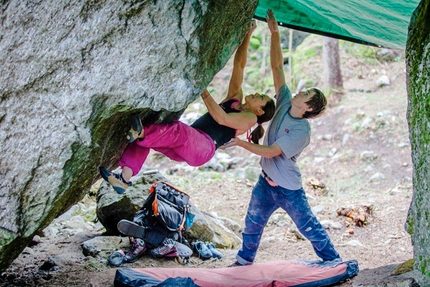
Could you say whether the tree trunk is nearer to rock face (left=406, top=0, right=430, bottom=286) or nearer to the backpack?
the backpack

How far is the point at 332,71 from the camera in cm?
1321

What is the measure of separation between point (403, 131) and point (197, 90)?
322 inches

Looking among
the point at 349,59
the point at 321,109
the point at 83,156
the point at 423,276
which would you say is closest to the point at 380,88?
the point at 349,59

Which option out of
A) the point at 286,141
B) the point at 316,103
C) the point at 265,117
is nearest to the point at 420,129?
the point at 316,103

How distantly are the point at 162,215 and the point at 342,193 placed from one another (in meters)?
4.80

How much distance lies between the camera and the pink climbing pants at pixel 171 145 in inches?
153

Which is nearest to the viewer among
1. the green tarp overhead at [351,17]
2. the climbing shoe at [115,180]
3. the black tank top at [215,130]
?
the climbing shoe at [115,180]

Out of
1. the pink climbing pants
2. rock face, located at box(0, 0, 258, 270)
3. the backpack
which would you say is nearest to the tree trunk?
the backpack

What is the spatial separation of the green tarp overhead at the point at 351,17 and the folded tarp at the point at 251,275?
2374 mm

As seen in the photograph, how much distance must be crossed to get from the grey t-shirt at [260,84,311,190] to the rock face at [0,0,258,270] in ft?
4.13

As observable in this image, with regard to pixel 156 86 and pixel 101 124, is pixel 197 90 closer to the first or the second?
pixel 156 86

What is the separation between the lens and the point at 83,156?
11.8 feet

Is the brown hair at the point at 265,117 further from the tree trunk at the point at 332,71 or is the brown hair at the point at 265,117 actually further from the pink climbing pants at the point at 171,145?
the tree trunk at the point at 332,71

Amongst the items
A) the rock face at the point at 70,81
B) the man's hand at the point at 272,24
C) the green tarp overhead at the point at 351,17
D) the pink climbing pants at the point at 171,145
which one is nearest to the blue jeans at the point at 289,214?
the pink climbing pants at the point at 171,145
